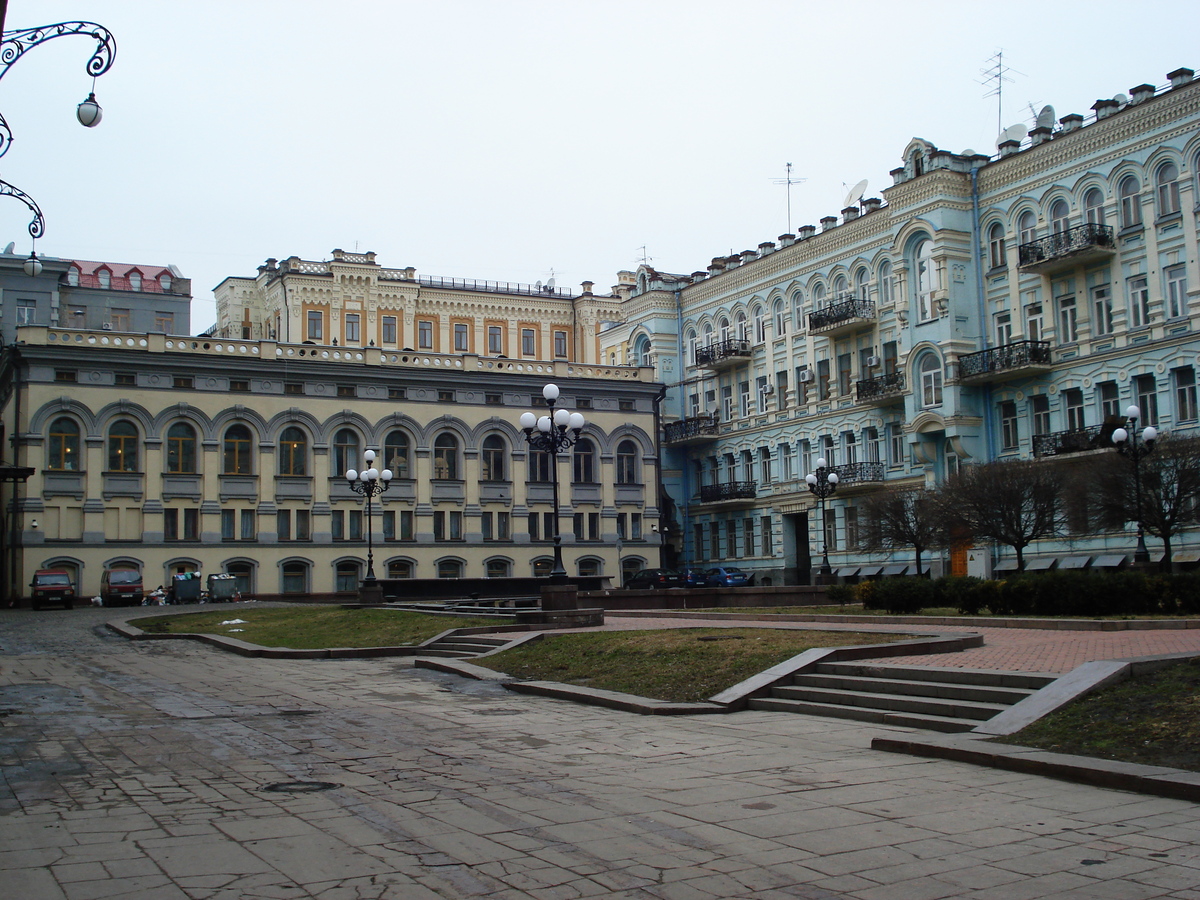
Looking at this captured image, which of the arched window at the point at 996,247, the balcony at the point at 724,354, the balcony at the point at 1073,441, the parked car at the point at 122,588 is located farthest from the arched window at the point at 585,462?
the balcony at the point at 1073,441

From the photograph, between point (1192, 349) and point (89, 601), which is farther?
point (89, 601)

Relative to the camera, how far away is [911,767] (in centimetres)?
963

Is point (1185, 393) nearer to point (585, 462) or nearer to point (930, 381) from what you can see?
point (930, 381)

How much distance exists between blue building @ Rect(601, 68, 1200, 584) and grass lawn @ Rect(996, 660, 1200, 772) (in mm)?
27067

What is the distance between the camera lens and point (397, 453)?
56.1 m

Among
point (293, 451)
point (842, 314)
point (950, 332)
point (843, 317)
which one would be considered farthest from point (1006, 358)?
point (293, 451)

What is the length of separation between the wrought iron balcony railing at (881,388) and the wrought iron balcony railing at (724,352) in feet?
29.0

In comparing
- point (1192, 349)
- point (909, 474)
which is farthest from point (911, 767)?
point (909, 474)

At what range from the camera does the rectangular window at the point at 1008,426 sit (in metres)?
41.8

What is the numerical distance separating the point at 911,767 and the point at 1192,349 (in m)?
30.7

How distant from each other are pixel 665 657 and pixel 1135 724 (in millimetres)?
7956

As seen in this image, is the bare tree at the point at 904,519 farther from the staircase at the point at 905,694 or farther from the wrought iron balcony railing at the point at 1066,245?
the staircase at the point at 905,694

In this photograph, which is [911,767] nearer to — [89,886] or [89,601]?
[89,886]

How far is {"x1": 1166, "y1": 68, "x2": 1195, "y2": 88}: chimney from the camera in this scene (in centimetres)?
3634
